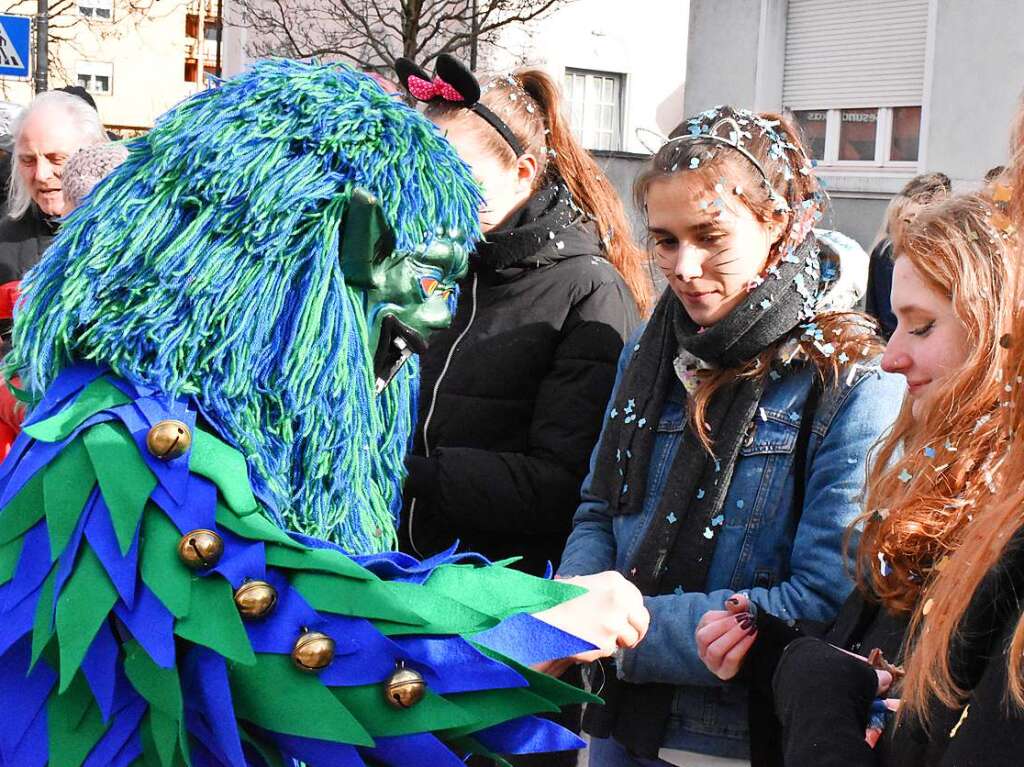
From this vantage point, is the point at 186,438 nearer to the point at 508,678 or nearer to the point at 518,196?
the point at 508,678

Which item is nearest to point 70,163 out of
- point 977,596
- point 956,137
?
point 977,596

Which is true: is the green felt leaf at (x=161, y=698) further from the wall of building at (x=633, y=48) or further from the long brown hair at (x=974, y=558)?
the wall of building at (x=633, y=48)

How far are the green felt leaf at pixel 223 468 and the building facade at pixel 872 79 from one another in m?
9.05

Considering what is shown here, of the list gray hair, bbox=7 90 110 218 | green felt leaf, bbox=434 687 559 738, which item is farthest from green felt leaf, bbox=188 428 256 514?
gray hair, bbox=7 90 110 218

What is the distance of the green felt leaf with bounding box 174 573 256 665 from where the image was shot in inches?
53.1

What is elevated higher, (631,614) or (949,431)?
(949,431)

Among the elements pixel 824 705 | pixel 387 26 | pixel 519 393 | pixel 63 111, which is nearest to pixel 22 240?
pixel 63 111

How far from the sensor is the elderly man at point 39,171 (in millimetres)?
4359

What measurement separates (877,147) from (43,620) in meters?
11.3

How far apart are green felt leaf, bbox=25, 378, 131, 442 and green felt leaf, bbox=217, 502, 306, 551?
17 cm

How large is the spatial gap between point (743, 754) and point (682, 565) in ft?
1.09

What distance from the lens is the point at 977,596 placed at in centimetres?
120

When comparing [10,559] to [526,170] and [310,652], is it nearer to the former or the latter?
[310,652]

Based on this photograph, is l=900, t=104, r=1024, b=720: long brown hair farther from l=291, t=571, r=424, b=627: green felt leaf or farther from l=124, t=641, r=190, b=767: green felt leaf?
l=124, t=641, r=190, b=767: green felt leaf
